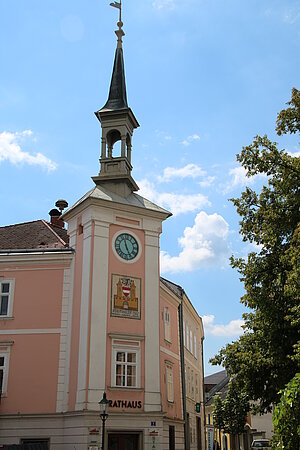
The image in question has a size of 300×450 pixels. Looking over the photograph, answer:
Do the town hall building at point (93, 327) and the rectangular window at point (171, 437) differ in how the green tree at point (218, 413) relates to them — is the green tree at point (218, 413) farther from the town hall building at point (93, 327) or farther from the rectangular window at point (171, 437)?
the rectangular window at point (171, 437)

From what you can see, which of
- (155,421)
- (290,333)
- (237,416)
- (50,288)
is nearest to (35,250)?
(50,288)

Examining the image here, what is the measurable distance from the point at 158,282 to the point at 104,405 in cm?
703

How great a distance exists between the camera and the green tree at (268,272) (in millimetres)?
20859

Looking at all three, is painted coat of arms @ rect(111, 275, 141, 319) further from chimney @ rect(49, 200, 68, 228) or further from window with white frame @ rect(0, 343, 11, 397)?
chimney @ rect(49, 200, 68, 228)

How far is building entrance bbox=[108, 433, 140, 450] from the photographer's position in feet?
73.0

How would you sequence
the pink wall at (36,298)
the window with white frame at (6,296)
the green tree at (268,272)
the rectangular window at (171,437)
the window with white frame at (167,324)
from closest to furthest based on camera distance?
the green tree at (268,272) → the pink wall at (36,298) → the window with white frame at (6,296) → the rectangular window at (171,437) → the window with white frame at (167,324)

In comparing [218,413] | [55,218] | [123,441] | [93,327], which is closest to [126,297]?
[93,327]

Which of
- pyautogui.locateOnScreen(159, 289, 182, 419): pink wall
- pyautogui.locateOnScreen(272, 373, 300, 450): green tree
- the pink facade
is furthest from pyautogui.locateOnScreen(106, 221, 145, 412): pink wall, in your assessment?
pyautogui.locateOnScreen(272, 373, 300, 450): green tree

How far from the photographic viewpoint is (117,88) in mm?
29859

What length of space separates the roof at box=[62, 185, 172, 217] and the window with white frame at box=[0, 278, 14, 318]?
410 cm

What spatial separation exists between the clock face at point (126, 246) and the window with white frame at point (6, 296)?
4.95 metres

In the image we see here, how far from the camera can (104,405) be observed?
20.0 meters

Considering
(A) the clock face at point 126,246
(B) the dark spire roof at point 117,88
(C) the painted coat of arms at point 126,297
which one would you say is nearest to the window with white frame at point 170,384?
(C) the painted coat of arms at point 126,297

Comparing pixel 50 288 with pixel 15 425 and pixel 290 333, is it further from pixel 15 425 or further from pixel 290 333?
pixel 290 333
